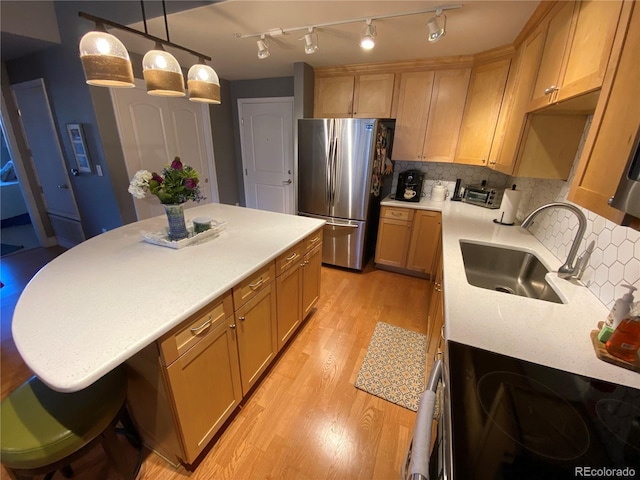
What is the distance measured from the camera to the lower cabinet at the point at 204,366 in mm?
1027

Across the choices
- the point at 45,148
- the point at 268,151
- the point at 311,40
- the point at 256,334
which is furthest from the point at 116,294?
the point at 45,148

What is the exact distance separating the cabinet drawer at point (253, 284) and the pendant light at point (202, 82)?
1.05 metres

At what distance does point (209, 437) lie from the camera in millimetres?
1286

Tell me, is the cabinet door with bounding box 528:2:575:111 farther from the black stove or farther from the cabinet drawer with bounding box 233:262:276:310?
the cabinet drawer with bounding box 233:262:276:310

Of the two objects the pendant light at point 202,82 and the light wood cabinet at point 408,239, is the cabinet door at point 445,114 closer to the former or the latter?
the light wood cabinet at point 408,239

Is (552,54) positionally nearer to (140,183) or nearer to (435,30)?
(435,30)

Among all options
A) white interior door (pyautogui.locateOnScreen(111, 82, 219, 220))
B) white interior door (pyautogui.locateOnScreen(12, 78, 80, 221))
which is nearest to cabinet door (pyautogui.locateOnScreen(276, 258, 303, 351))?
white interior door (pyautogui.locateOnScreen(111, 82, 219, 220))

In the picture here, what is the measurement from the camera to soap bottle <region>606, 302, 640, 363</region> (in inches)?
31.4

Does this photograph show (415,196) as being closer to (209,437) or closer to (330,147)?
(330,147)

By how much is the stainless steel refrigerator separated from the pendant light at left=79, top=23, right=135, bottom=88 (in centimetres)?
197

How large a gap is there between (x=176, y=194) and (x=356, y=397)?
5.39 feet

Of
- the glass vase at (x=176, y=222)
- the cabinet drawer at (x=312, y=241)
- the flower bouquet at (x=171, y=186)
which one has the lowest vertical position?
the cabinet drawer at (x=312, y=241)

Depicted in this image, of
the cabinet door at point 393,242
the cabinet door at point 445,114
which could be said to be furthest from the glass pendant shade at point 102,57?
the cabinet door at point 445,114

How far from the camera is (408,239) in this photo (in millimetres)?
2936
